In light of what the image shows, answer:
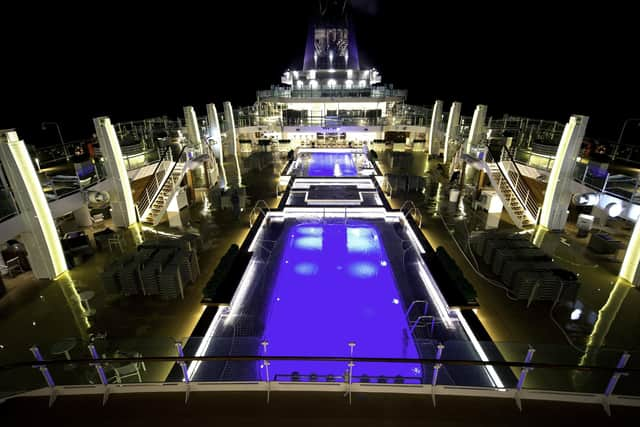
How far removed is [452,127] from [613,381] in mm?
15905

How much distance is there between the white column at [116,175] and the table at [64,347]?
22.6ft

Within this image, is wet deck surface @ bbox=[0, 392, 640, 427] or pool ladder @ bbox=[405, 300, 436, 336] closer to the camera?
wet deck surface @ bbox=[0, 392, 640, 427]

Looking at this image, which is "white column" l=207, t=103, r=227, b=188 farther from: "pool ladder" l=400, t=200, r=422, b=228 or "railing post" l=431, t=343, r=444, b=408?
"railing post" l=431, t=343, r=444, b=408

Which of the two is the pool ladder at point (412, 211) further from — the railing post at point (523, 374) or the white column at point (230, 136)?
the white column at point (230, 136)

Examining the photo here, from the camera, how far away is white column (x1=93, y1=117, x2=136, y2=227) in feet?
32.2

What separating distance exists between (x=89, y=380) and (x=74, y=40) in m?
54.8

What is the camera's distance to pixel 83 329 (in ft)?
20.5

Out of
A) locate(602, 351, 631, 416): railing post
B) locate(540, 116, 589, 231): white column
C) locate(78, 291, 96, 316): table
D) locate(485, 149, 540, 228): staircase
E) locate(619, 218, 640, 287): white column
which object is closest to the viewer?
locate(602, 351, 631, 416): railing post

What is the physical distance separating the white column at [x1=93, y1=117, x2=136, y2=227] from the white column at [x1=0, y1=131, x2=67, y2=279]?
2621 millimetres

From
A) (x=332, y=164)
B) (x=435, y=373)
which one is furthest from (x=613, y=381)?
(x=332, y=164)

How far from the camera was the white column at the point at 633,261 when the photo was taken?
289 inches

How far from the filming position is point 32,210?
7.46 metres

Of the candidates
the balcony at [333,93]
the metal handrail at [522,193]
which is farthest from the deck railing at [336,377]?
the balcony at [333,93]

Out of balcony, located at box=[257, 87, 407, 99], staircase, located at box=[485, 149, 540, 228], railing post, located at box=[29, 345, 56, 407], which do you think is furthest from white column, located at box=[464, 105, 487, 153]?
railing post, located at box=[29, 345, 56, 407]
